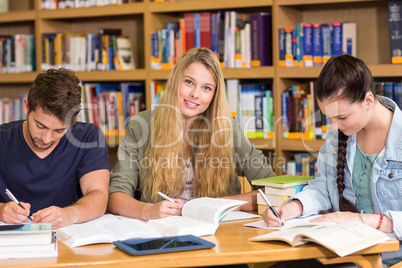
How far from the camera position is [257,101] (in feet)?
10.5

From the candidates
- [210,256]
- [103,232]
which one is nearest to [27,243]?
[103,232]

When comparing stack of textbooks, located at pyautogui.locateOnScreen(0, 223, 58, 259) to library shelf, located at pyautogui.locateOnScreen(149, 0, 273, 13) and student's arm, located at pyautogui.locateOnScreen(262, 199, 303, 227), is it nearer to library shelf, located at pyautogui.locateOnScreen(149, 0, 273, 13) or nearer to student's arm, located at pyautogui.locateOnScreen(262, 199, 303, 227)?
student's arm, located at pyautogui.locateOnScreen(262, 199, 303, 227)

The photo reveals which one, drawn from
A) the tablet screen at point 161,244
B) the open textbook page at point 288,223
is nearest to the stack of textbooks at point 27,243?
the tablet screen at point 161,244

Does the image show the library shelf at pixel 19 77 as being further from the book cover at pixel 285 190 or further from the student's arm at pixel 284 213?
the student's arm at pixel 284 213

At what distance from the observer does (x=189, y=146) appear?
2.32 metres

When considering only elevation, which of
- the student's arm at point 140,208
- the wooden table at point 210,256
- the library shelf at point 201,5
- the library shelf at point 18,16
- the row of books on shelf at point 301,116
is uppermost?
the library shelf at point 18,16

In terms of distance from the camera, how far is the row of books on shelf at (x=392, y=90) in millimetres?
2887

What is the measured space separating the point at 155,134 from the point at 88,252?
2.95 ft

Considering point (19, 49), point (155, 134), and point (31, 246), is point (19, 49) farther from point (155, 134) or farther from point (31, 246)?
point (31, 246)

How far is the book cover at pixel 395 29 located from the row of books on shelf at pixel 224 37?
695mm

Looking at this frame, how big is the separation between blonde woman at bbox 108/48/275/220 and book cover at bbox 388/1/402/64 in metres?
1.13

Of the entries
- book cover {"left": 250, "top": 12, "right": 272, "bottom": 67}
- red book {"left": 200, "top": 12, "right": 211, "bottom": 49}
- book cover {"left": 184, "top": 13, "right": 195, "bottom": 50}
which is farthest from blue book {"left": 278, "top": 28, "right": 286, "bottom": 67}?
book cover {"left": 184, "top": 13, "right": 195, "bottom": 50}

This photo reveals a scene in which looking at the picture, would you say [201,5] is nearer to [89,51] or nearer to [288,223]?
[89,51]

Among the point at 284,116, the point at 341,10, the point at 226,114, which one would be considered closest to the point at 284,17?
the point at 341,10
